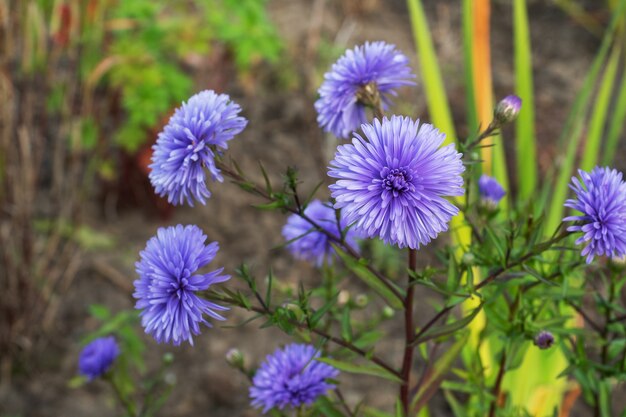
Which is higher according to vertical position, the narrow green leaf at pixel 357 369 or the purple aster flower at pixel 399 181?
the purple aster flower at pixel 399 181

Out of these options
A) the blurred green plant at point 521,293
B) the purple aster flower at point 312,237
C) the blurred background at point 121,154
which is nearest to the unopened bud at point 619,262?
the blurred green plant at point 521,293

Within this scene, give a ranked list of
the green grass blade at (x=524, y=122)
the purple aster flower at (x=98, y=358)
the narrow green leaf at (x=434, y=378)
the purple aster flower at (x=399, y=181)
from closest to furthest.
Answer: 1. the purple aster flower at (x=399, y=181)
2. the narrow green leaf at (x=434, y=378)
3. the purple aster flower at (x=98, y=358)
4. the green grass blade at (x=524, y=122)

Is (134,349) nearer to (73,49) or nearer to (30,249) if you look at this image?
(30,249)

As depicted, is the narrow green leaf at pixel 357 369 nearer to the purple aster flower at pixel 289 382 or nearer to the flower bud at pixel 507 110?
the purple aster flower at pixel 289 382

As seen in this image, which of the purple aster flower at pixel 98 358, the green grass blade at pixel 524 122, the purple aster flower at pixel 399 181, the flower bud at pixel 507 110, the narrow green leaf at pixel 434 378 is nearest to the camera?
the purple aster flower at pixel 399 181

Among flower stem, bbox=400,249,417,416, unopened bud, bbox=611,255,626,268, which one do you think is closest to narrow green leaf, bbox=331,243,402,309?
flower stem, bbox=400,249,417,416

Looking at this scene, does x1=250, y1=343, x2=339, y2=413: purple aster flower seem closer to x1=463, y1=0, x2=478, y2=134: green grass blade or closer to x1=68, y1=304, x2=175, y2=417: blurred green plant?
x1=68, y1=304, x2=175, y2=417: blurred green plant

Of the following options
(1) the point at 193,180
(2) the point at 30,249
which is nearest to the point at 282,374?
(1) the point at 193,180
